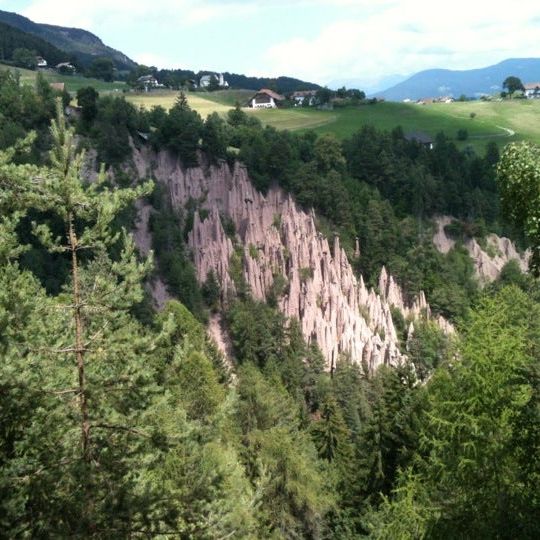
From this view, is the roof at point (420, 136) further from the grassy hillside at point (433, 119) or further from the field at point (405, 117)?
the grassy hillside at point (433, 119)

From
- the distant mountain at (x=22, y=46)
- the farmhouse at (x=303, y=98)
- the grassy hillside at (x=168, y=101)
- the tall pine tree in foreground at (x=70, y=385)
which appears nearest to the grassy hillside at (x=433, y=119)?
the grassy hillside at (x=168, y=101)

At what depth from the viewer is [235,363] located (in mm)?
54312

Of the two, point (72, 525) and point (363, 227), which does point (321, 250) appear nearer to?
point (363, 227)

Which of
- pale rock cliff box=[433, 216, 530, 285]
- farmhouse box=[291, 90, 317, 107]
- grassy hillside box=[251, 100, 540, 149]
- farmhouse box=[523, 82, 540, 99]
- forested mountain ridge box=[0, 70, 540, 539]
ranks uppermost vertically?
farmhouse box=[523, 82, 540, 99]

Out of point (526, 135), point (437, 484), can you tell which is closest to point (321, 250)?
point (437, 484)

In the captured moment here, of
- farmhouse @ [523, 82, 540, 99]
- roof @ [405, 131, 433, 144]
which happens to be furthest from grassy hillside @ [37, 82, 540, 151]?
farmhouse @ [523, 82, 540, 99]

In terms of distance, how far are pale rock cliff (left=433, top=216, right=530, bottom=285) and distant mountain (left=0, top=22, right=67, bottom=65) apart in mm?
89022

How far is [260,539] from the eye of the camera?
24.1 meters

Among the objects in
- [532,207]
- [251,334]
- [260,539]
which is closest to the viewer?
[532,207]

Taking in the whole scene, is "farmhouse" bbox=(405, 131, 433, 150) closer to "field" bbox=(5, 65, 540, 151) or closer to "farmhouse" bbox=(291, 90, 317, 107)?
"field" bbox=(5, 65, 540, 151)

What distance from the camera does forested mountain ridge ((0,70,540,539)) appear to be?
1023 cm

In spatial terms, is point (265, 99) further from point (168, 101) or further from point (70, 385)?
point (70, 385)

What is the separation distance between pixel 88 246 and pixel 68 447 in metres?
3.28

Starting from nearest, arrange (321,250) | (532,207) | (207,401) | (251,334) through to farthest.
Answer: (532,207)
(207,401)
(251,334)
(321,250)
